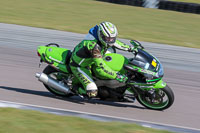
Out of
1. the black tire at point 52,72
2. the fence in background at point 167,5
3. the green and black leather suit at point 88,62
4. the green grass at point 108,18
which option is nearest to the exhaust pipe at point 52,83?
the black tire at point 52,72

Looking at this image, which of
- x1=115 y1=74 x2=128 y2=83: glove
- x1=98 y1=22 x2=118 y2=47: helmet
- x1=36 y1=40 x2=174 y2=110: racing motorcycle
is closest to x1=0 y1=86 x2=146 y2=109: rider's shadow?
x1=36 y1=40 x2=174 y2=110: racing motorcycle

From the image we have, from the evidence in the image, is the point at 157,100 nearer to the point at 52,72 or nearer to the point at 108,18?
the point at 52,72

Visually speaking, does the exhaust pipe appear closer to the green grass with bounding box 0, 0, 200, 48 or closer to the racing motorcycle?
the racing motorcycle

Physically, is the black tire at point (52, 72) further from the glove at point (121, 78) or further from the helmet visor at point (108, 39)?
the helmet visor at point (108, 39)

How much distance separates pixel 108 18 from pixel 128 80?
36.6 feet

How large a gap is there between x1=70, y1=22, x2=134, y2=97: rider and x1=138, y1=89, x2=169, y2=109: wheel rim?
644 mm

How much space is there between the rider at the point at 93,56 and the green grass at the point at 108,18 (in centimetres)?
710

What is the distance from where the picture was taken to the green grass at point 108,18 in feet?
47.3

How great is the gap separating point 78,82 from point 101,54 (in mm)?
872

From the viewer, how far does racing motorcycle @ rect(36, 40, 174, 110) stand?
21.0ft

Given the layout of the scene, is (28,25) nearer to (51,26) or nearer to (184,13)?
(51,26)

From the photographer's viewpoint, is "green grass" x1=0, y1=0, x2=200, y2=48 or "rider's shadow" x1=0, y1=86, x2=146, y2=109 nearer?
"rider's shadow" x1=0, y1=86, x2=146, y2=109

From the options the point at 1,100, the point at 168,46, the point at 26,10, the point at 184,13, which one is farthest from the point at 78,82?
the point at 184,13

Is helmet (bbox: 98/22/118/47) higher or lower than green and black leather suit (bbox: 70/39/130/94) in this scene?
higher
